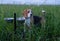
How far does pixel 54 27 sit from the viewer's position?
19.5 feet

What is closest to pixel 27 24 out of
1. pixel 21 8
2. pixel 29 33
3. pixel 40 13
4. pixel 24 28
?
pixel 24 28

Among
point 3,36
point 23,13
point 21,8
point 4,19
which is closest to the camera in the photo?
point 3,36

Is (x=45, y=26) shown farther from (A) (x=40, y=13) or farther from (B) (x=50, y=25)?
(A) (x=40, y=13)

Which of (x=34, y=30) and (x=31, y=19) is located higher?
(x=31, y=19)

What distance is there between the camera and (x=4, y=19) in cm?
568

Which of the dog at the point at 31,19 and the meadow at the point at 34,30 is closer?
the meadow at the point at 34,30

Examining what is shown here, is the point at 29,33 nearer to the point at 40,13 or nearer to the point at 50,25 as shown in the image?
the point at 50,25

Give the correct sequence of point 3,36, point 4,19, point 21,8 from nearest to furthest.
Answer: point 3,36 < point 4,19 < point 21,8

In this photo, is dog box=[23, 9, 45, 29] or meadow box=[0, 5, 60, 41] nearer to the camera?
meadow box=[0, 5, 60, 41]

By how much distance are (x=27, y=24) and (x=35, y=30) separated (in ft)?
1.58

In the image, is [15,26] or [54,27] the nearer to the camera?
[15,26]

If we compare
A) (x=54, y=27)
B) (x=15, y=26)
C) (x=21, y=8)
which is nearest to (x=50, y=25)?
(x=54, y=27)

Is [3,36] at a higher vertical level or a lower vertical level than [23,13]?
lower

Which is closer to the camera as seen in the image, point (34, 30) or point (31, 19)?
point (34, 30)
